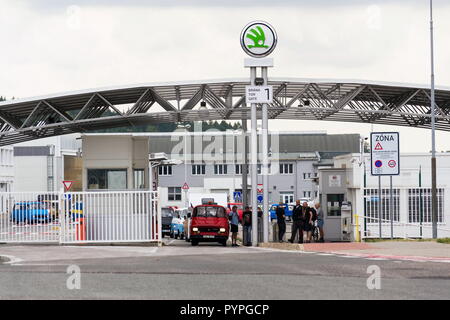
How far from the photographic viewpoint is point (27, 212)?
3172cm

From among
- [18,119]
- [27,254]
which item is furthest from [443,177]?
[27,254]

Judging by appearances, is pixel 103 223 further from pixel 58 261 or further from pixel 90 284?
pixel 90 284

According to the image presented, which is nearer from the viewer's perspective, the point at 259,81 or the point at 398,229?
the point at 259,81

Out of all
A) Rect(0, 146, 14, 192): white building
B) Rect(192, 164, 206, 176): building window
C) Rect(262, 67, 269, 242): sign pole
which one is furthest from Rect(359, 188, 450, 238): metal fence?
Rect(192, 164, 206, 176): building window

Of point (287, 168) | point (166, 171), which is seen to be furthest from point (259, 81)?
point (287, 168)

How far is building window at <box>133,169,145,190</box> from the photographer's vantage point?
3672 cm

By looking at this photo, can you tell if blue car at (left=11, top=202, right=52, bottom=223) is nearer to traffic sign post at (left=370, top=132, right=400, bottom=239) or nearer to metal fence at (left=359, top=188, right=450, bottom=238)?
traffic sign post at (left=370, top=132, right=400, bottom=239)

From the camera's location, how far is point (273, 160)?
10100 cm

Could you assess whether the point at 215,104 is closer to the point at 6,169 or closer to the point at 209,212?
the point at 209,212

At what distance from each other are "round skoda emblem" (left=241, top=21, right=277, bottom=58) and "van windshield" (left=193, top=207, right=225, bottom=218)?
23.7ft

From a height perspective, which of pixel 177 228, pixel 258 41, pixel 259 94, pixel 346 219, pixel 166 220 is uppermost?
pixel 258 41

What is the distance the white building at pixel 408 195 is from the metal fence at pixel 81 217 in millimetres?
8437

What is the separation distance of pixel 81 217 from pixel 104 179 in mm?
3573

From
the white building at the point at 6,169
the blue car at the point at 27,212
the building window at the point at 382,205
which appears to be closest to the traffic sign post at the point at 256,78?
the building window at the point at 382,205
